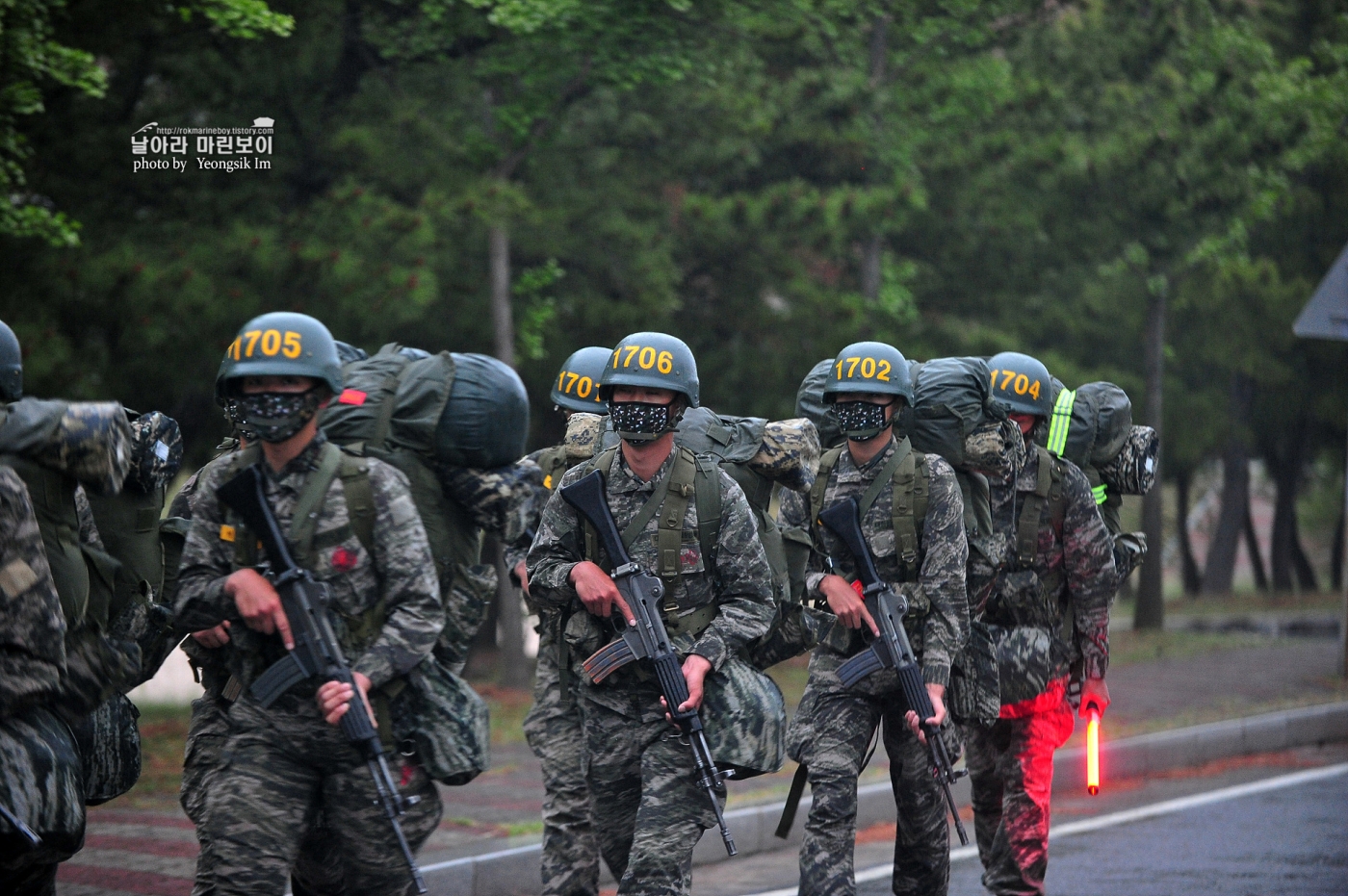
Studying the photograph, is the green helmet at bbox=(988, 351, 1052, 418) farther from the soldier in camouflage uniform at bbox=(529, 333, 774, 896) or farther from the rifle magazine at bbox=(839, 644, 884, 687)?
the soldier in camouflage uniform at bbox=(529, 333, 774, 896)

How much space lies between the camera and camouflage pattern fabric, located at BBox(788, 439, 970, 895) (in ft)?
19.0

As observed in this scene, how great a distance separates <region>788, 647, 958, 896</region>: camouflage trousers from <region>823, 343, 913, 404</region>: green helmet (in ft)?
3.24

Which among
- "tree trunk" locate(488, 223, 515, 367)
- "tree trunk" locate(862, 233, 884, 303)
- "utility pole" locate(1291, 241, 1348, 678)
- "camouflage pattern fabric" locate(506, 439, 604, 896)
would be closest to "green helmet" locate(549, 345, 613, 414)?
"camouflage pattern fabric" locate(506, 439, 604, 896)

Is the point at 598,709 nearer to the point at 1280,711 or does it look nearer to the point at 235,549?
the point at 235,549

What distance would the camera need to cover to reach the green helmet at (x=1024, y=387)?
670cm

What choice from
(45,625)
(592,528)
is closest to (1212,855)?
(592,528)

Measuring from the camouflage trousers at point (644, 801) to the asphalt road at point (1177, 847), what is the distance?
2.11 metres

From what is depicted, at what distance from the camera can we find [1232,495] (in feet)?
93.0

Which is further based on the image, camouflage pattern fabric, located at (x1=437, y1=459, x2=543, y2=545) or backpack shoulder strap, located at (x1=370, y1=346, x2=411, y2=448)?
camouflage pattern fabric, located at (x1=437, y1=459, x2=543, y2=545)

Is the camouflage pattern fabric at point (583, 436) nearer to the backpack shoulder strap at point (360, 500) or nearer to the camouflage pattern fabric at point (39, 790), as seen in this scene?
the backpack shoulder strap at point (360, 500)

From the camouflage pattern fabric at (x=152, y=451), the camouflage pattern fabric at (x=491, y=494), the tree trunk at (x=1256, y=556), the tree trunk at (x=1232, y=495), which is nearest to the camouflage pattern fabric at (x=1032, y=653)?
the camouflage pattern fabric at (x=491, y=494)

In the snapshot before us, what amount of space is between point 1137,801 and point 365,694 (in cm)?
648

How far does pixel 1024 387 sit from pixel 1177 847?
9.43 feet

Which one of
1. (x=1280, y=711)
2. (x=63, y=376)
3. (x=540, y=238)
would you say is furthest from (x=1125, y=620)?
(x=63, y=376)
